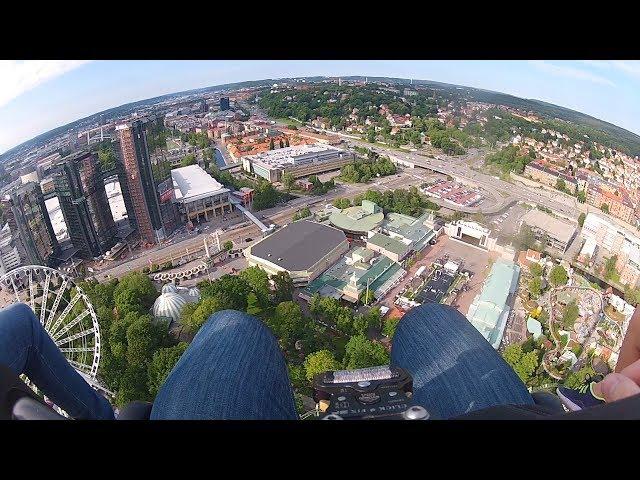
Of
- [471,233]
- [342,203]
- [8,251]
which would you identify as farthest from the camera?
[342,203]

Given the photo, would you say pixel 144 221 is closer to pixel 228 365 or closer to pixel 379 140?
pixel 228 365

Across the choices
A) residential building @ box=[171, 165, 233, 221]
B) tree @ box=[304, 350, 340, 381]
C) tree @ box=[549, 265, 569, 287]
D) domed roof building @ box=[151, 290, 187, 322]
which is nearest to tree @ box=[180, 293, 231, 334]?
domed roof building @ box=[151, 290, 187, 322]

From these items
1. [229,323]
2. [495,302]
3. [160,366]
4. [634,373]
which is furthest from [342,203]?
[634,373]

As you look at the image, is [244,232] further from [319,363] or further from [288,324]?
[319,363]

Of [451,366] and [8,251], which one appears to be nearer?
[451,366]

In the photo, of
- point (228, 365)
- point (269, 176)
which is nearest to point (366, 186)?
point (269, 176)

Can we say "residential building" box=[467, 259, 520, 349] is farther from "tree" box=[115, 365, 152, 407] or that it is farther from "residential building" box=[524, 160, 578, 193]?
"tree" box=[115, 365, 152, 407]

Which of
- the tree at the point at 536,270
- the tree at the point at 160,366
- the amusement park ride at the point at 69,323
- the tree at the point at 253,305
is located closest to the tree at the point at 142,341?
the tree at the point at 160,366
